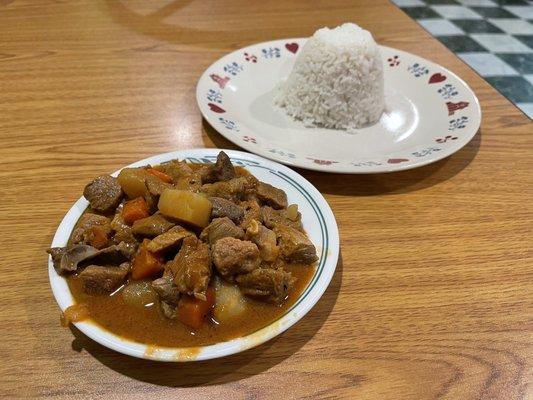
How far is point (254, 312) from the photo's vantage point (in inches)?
36.3

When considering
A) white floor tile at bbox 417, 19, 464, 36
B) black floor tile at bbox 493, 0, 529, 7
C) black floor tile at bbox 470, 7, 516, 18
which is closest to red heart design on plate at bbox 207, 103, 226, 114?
white floor tile at bbox 417, 19, 464, 36

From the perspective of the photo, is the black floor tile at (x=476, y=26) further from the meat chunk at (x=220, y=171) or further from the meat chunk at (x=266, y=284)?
the meat chunk at (x=266, y=284)

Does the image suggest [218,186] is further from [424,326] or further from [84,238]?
[424,326]

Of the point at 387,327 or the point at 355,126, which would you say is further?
the point at 355,126

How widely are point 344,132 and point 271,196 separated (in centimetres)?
60

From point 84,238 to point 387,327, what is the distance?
0.65 m

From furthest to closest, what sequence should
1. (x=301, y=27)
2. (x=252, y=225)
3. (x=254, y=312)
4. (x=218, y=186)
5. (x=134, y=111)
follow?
1. (x=301, y=27)
2. (x=134, y=111)
3. (x=218, y=186)
4. (x=252, y=225)
5. (x=254, y=312)

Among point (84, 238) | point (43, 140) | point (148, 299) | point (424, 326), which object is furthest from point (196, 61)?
point (424, 326)

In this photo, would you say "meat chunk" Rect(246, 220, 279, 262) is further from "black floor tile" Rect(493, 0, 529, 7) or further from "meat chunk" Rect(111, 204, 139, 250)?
"black floor tile" Rect(493, 0, 529, 7)

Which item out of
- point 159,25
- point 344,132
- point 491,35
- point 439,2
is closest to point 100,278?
point 344,132

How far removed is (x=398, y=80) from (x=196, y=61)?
820mm

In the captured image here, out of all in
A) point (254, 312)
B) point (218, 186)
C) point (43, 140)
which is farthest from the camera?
point (43, 140)

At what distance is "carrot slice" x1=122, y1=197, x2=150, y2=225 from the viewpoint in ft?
3.47

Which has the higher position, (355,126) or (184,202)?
(184,202)
